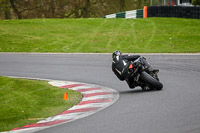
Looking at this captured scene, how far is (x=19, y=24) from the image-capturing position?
29.8 meters

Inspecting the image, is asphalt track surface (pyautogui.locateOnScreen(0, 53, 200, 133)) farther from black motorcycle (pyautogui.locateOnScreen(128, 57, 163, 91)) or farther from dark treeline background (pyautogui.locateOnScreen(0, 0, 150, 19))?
dark treeline background (pyautogui.locateOnScreen(0, 0, 150, 19))

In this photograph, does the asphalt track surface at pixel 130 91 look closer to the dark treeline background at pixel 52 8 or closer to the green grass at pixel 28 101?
the green grass at pixel 28 101

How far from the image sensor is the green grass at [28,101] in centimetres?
785

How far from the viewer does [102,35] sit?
2491 centimetres

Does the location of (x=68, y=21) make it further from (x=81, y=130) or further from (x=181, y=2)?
(x=81, y=130)

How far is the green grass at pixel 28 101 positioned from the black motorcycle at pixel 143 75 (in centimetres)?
147

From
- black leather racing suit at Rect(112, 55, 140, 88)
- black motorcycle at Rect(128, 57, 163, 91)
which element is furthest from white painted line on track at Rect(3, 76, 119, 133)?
black motorcycle at Rect(128, 57, 163, 91)

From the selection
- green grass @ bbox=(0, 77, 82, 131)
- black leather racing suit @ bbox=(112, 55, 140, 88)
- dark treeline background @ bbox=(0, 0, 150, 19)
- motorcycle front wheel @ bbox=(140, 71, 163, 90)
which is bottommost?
green grass @ bbox=(0, 77, 82, 131)

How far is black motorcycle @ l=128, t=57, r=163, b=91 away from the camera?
9617 millimetres

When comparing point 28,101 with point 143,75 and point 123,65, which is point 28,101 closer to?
point 123,65

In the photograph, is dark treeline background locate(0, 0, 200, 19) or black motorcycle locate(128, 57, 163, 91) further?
dark treeline background locate(0, 0, 200, 19)

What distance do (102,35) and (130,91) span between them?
14808 mm

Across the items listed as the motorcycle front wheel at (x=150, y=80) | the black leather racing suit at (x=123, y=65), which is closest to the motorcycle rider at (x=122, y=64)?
the black leather racing suit at (x=123, y=65)

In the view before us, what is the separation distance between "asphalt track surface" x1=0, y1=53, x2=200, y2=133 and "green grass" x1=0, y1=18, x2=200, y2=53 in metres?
2.70
